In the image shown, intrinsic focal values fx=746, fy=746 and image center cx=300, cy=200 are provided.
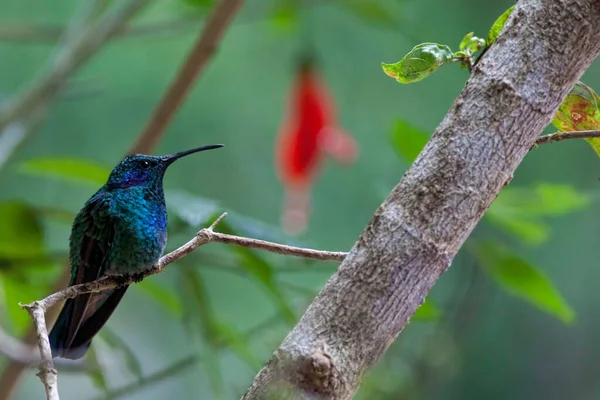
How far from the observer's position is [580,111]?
1.48 feet

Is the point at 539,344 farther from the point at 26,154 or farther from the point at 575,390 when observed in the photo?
the point at 26,154

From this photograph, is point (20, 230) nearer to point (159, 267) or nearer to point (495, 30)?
point (159, 267)

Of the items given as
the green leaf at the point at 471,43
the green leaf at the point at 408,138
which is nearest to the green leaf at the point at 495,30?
the green leaf at the point at 471,43

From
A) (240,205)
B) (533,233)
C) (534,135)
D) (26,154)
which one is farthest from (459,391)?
(534,135)

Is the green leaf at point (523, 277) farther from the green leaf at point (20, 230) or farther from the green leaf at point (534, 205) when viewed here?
the green leaf at point (20, 230)

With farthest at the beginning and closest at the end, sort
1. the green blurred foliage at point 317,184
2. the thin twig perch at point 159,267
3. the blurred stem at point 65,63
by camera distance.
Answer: the green blurred foliage at point 317,184 → the blurred stem at point 65,63 → the thin twig perch at point 159,267

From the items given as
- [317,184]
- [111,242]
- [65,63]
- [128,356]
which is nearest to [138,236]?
[111,242]

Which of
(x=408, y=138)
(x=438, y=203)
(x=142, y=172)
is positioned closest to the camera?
(x=438, y=203)

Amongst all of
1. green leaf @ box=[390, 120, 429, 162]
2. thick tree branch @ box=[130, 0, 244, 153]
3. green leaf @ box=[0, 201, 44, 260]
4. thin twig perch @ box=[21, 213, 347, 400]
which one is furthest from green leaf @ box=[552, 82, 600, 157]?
green leaf @ box=[0, 201, 44, 260]

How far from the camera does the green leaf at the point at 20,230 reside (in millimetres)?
928

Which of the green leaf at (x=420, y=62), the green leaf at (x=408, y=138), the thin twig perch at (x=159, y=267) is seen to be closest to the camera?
the thin twig perch at (x=159, y=267)

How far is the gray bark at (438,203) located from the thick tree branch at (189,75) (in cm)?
54

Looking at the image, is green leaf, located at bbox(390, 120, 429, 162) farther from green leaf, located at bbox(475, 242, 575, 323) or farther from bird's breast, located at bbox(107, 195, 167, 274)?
bird's breast, located at bbox(107, 195, 167, 274)

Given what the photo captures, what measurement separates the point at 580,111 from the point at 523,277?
0.45 m
